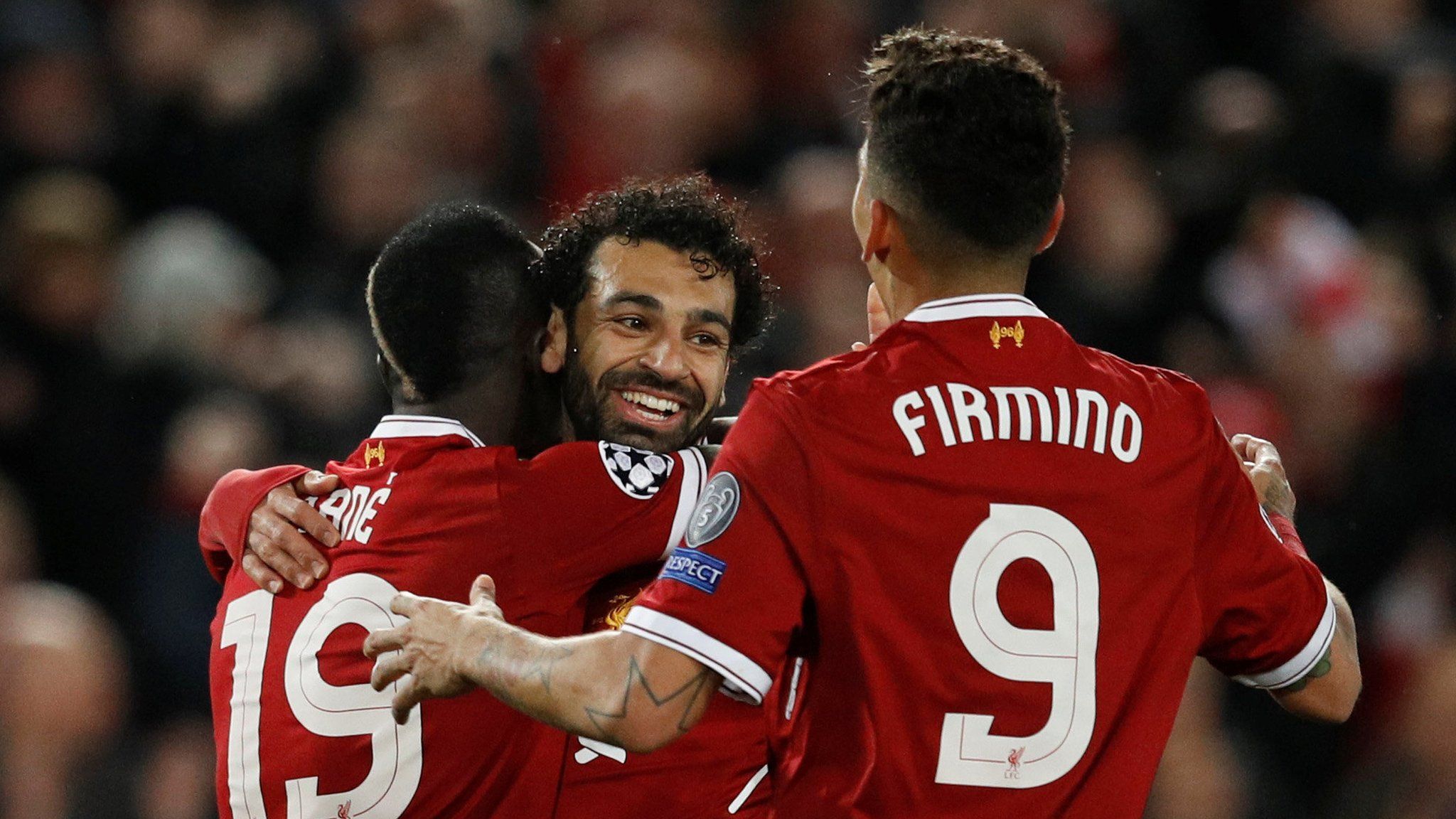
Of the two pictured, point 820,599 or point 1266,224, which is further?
point 1266,224

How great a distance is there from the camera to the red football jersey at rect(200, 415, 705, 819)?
3248 mm

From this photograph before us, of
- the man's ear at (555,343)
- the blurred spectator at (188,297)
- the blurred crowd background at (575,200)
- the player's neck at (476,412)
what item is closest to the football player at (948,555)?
the player's neck at (476,412)

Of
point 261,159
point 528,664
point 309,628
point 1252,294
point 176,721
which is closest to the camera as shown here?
point 528,664

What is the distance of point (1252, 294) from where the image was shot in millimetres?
7117

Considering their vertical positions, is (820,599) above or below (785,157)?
above

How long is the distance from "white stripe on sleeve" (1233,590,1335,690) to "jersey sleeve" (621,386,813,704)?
81 centimetres

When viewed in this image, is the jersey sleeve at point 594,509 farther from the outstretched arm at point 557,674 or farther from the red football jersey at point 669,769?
the outstretched arm at point 557,674

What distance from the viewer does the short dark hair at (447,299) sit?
3.54 m

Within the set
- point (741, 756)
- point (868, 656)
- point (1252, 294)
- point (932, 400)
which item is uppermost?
point (932, 400)

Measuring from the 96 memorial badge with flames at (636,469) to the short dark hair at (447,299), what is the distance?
34 centimetres

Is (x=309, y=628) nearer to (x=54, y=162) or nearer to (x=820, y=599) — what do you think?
(x=820, y=599)

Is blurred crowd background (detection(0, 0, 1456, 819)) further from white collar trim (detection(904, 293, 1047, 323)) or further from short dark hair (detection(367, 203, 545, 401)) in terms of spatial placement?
white collar trim (detection(904, 293, 1047, 323))

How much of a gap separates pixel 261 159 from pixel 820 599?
589cm

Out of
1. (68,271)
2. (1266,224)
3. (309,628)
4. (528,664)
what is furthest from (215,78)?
(528,664)
